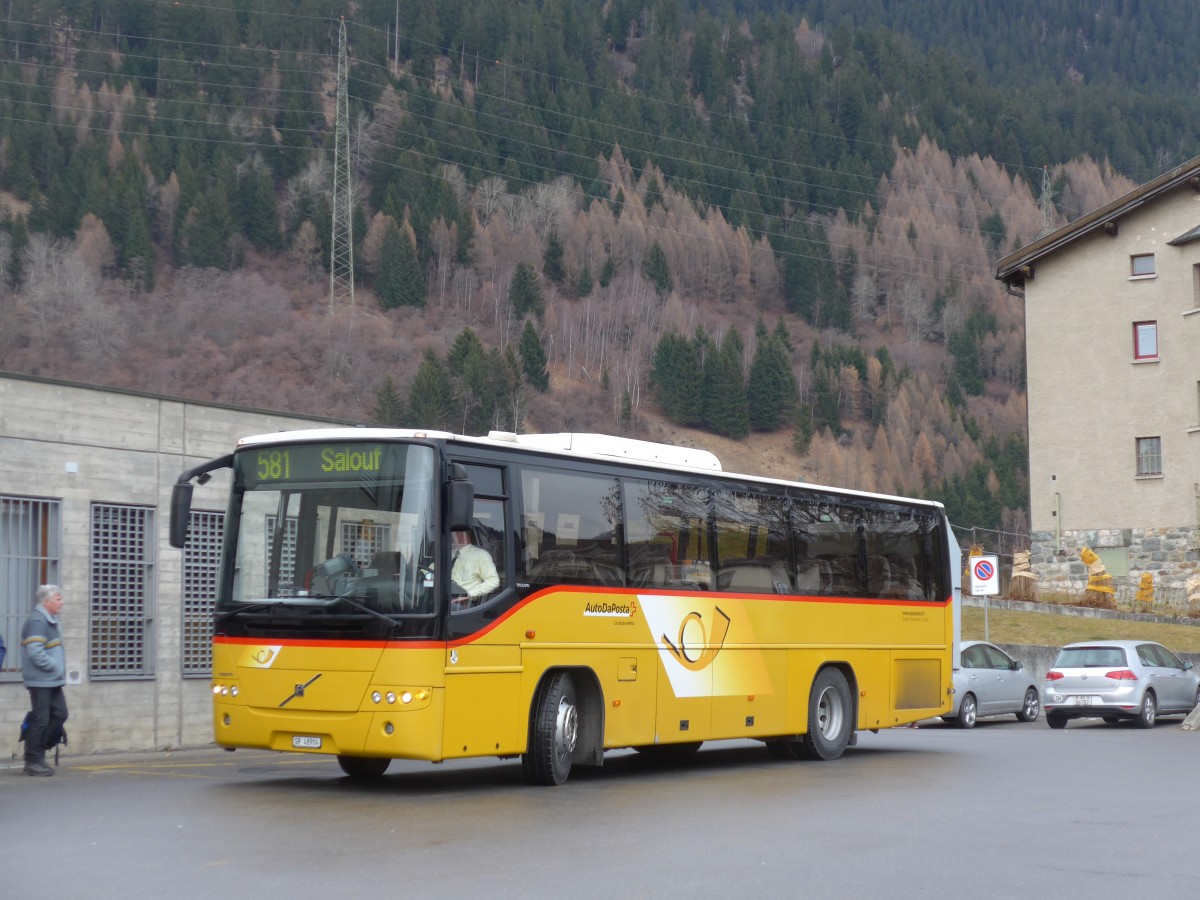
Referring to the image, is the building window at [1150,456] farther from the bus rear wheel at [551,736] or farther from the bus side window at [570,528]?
the bus rear wheel at [551,736]

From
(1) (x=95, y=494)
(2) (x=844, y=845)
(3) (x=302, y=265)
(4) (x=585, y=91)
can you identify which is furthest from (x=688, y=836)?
(4) (x=585, y=91)

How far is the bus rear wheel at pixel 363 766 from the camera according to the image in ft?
48.6

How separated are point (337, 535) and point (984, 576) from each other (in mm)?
20782

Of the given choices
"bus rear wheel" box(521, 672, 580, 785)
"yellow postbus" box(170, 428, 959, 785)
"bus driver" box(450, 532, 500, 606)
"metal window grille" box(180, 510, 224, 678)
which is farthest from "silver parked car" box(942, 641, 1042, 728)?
"bus driver" box(450, 532, 500, 606)

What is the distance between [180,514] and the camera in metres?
13.5

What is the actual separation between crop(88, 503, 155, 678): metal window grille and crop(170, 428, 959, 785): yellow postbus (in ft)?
15.7

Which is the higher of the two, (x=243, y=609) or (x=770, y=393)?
(x=770, y=393)

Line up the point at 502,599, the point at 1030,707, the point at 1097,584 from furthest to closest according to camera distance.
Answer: the point at 1097,584, the point at 1030,707, the point at 502,599

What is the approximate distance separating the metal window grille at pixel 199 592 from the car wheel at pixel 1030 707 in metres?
15.7

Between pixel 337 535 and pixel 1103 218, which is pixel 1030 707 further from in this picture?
pixel 1103 218

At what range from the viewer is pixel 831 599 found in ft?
59.2

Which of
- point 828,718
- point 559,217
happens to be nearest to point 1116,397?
point 828,718

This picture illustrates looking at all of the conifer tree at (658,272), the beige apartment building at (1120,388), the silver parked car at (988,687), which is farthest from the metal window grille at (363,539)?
the conifer tree at (658,272)

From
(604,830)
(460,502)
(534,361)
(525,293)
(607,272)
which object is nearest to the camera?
(604,830)
